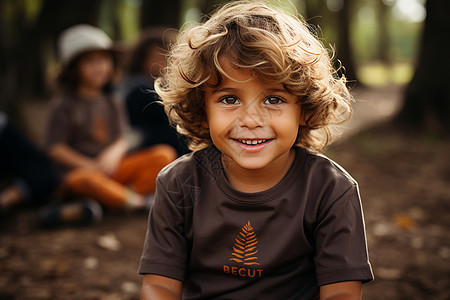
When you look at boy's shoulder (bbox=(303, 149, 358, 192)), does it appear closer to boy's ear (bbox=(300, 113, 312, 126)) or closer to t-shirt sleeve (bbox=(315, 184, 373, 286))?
t-shirt sleeve (bbox=(315, 184, 373, 286))

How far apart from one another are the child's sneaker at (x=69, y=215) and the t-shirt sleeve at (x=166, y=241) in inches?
92.0

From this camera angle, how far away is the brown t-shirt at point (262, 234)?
1.65 meters

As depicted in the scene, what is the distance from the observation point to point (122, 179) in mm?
4734

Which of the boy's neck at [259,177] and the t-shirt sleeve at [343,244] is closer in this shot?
the t-shirt sleeve at [343,244]

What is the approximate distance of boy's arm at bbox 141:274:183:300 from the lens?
172 cm

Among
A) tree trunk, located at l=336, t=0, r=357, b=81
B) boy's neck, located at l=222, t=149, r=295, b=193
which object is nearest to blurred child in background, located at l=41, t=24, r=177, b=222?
boy's neck, located at l=222, t=149, r=295, b=193

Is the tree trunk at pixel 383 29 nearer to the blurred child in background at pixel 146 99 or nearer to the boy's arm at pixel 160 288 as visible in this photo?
the blurred child in background at pixel 146 99

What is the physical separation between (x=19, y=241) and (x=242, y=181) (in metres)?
2.60

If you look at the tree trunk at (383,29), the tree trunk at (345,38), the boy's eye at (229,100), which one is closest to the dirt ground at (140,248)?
the boy's eye at (229,100)

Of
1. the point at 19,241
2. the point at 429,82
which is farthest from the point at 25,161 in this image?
the point at 429,82

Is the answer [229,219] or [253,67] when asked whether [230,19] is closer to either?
[253,67]

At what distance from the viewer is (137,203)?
434 centimetres

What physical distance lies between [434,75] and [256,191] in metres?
6.11

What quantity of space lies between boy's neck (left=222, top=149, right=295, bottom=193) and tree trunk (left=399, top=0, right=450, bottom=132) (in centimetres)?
589
